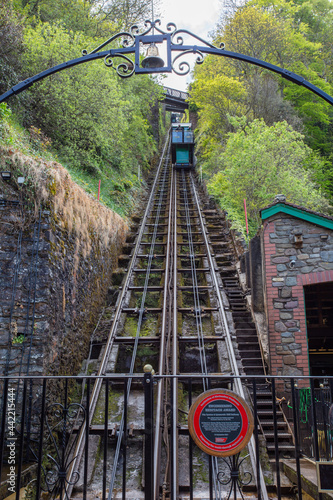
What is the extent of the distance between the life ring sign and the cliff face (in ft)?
9.08

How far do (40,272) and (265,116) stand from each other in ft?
58.9

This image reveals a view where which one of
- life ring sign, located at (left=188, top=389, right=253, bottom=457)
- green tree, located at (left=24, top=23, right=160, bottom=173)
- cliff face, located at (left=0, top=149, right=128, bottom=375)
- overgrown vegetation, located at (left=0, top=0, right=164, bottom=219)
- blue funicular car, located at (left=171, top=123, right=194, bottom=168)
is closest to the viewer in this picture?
life ring sign, located at (left=188, top=389, right=253, bottom=457)

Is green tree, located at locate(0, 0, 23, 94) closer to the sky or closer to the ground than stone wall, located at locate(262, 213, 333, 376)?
closer to the sky

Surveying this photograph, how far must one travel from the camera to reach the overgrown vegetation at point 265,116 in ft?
39.7

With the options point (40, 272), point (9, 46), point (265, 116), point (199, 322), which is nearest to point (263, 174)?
point (199, 322)

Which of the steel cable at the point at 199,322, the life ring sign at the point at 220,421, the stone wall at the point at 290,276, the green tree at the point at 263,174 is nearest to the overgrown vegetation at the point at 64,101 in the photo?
the steel cable at the point at 199,322

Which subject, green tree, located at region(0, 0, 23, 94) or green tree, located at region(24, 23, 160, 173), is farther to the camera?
green tree, located at region(24, 23, 160, 173)

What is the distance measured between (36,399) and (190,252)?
6.58m

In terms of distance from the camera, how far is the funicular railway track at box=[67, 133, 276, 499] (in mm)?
4129

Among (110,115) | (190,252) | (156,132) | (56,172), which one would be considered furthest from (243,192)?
(156,132)

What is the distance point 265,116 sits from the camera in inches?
777

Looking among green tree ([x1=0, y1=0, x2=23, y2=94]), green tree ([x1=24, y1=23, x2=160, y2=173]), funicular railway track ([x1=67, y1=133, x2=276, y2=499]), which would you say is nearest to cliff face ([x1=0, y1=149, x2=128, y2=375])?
funicular railway track ([x1=67, y1=133, x2=276, y2=499])

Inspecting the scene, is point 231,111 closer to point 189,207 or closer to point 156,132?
point 189,207

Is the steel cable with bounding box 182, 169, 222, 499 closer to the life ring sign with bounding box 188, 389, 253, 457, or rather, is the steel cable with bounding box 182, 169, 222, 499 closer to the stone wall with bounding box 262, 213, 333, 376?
the life ring sign with bounding box 188, 389, 253, 457
